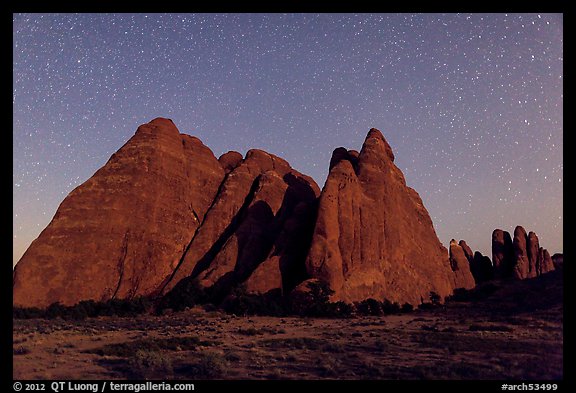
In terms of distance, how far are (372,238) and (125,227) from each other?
28076 millimetres

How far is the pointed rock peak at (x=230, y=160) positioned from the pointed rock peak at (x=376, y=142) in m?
22.6

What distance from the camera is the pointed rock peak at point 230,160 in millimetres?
69250

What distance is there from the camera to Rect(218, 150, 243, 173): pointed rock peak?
227 ft

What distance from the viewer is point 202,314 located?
36.5 metres

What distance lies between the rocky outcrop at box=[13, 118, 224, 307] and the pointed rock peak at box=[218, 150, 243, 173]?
7.61 meters

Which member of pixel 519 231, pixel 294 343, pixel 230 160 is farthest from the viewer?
pixel 519 231

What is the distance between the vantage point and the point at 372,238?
4572 centimetres

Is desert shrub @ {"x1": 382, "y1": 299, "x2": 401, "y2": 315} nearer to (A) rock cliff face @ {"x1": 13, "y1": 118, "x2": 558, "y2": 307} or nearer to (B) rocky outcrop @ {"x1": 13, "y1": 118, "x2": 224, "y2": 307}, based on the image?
(A) rock cliff face @ {"x1": 13, "y1": 118, "x2": 558, "y2": 307}

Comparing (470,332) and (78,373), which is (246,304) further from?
(78,373)

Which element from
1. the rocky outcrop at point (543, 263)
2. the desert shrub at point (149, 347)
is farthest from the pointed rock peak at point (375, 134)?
the rocky outcrop at point (543, 263)

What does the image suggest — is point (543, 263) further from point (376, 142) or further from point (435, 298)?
point (376, 142)

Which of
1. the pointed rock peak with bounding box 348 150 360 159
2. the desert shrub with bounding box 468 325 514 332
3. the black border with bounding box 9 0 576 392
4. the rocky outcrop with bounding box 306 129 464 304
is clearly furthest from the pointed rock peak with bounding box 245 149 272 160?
the black border with bounding box 9 0 576 392

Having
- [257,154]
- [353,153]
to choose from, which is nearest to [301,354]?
[353,153]
